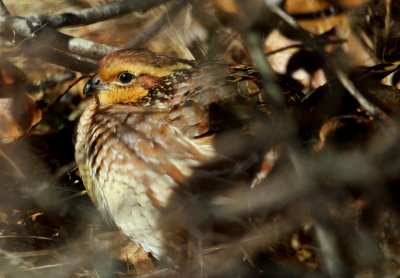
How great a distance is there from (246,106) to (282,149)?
17.1 inches

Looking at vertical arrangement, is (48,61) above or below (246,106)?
below

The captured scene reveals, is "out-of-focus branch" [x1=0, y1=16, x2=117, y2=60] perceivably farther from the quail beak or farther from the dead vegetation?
the quail beak

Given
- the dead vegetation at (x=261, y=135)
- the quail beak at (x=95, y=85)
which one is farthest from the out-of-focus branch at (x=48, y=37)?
the quail beak at (x=95, y=85)

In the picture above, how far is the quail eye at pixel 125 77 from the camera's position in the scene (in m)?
4.13

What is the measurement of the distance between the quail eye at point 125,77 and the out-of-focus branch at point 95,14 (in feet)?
2.13

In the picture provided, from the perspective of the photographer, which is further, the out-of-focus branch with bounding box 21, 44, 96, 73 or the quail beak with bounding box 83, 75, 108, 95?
the out-of-focus branch with bounding box 21, 44, 96, 73

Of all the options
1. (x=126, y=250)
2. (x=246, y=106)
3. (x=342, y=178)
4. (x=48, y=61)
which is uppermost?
(x=342, y=178)

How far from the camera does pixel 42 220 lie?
4.62 meters

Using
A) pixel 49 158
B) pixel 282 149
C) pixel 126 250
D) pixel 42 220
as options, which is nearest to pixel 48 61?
pixel 49 158

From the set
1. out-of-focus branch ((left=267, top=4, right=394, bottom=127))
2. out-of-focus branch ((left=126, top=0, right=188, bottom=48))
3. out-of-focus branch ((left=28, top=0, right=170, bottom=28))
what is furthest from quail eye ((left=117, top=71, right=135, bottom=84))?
out-of-focus branch ((left=267, top=4, right=394, bottom=127))

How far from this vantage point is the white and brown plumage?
12.3ft

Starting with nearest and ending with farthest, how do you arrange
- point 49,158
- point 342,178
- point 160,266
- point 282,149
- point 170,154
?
1. point 342,178
2. point 282,149
3. point 170,154
4. point 160,266
5. point 49,158

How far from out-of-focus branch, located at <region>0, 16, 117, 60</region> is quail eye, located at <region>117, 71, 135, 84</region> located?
67cm

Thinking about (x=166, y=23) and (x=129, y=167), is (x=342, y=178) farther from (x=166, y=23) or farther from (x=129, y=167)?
(x=166, y=23)
